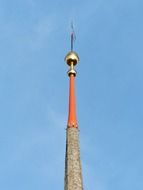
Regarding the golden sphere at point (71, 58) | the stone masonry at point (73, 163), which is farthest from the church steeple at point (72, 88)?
the stone masonry at point (73, 163)

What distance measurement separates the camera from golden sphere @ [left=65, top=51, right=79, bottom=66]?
4497cm

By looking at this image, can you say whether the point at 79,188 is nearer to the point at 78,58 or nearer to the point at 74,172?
the point at 74,172

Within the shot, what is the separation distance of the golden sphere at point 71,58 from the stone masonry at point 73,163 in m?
6.30

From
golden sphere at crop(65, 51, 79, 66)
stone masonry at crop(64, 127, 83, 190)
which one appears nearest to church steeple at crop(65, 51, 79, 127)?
golden sphere at crop(65, 51, 79, 66)

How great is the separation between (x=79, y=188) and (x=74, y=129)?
18.4 feet

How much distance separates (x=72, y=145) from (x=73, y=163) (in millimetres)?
1961

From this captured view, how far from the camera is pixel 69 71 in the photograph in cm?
4512

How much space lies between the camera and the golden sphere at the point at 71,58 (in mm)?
44969

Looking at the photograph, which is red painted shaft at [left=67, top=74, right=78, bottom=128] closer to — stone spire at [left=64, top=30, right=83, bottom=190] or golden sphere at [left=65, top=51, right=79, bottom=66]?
stone spire at [left=64, top=30, right=83, bottom=190]

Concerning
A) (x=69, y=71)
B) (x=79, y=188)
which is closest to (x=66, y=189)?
(x=79, y=188)

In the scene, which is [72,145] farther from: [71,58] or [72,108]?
[71,58]

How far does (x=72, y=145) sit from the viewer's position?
41125mm

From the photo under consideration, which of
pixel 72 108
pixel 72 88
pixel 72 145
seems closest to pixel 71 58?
pixel 72 88

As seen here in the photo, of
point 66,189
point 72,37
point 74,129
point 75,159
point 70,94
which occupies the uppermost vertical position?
point 72,37
